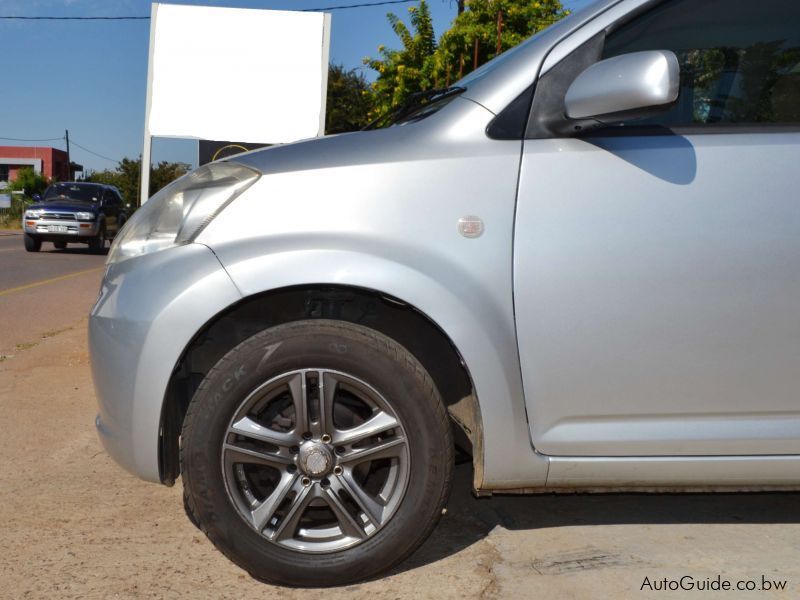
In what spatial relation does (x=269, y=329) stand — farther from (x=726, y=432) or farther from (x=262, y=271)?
(x=726, y=432)

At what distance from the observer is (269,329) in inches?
104

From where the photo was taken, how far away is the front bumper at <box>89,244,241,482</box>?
8.57 ft

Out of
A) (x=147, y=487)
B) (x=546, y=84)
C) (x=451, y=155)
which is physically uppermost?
(x=546, y=84)

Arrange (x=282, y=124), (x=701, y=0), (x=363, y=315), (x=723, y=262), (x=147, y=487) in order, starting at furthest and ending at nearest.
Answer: (x=282, y=124) < (x=147, y=487) < (x=363, y=315) < (x=701, y=0) < (x=723, y=262)

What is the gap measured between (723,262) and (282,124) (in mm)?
7879

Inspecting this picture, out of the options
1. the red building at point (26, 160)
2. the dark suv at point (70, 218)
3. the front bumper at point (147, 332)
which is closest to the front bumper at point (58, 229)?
the dark suv at point (70, 218)

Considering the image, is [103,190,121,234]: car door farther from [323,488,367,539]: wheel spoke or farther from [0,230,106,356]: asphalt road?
[323,488,367,539]: wheel spoke

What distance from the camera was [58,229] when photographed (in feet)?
65.8

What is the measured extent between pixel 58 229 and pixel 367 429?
19.1 meters

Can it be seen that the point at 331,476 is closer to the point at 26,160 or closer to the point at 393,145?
the point at 393,145

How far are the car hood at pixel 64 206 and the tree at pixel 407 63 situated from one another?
7000mm

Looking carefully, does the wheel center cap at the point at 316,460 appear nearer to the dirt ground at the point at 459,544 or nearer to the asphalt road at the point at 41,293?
the dirt ground at the point at 459,544

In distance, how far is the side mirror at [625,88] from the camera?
2.45 metres

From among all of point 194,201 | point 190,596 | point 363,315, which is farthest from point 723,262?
point 190,596
